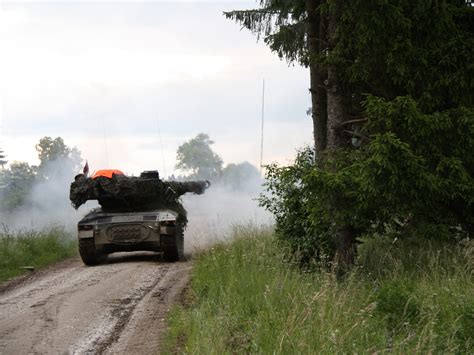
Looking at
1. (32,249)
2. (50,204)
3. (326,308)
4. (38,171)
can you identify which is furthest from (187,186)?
(38,171)

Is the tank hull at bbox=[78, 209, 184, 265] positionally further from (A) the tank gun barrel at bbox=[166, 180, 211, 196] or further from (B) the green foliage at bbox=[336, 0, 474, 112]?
(B) the green foliage at bbox=[336, 0, 474, 112]

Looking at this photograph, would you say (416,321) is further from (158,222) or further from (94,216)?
(94,216)

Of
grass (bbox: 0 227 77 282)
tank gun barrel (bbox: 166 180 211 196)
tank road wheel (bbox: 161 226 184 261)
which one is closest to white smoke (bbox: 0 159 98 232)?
grass (bbox: 0 227 77 282)

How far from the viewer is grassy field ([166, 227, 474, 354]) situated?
570 centimetres

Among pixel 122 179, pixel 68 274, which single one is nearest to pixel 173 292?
pixel 68 274

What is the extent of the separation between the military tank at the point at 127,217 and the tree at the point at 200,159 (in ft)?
97.9

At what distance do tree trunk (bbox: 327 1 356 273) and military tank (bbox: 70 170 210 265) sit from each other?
5304mm

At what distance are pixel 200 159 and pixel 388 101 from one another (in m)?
38.6

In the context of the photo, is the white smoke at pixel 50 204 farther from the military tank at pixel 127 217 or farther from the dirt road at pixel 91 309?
the dirt road at pixel 91 309

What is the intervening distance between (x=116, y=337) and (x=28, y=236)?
419 inches

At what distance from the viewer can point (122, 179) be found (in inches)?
620

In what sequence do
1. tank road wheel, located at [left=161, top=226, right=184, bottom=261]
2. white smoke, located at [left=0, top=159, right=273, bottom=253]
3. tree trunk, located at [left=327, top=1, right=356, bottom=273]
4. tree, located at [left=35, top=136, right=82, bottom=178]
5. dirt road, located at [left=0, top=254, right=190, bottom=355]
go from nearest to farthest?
dirt road, located at [left=0, top=254, right=190, bottom=355], tree trunk, located at [left=327, top=1, right=356, bottom=273], tank road wheel, located at [left=161, top=226, right=184, bottom=261], white smoke, located at [left=0, top=159, right=273, bottom=253], tree, located at [left=35, top=136, right=82, bottom=178]

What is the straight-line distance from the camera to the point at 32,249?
53.8 ft

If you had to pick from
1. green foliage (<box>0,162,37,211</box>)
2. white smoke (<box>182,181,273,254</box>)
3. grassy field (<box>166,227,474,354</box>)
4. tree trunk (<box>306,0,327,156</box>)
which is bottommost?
white smoke (<box>182,181,273,254</box>)
